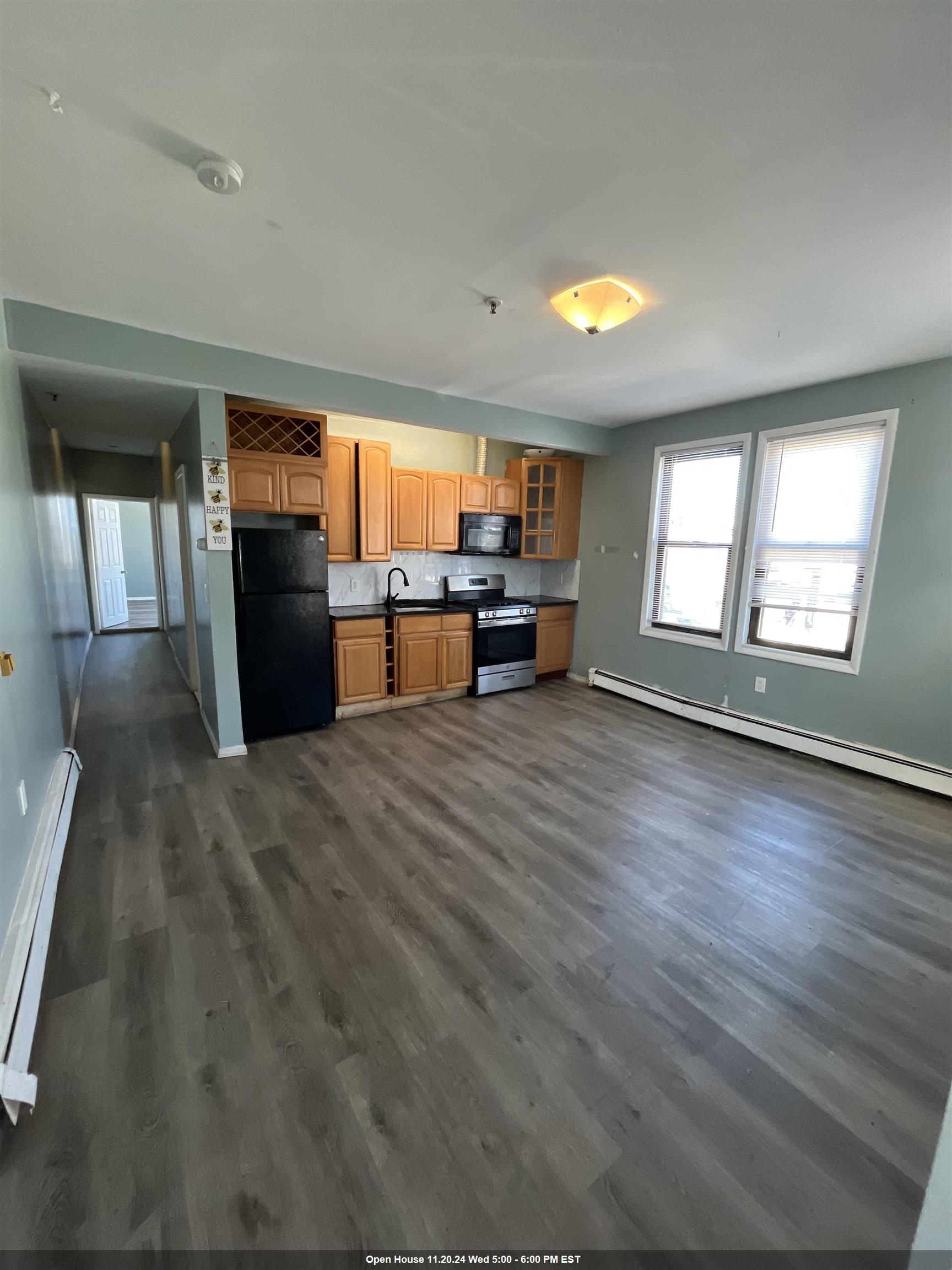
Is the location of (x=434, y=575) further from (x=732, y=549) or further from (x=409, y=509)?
(x=732, y=549)

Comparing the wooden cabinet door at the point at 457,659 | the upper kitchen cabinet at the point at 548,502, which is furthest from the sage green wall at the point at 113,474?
the upper kitchen cabinet at the point at 548,502

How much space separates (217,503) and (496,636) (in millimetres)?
2760

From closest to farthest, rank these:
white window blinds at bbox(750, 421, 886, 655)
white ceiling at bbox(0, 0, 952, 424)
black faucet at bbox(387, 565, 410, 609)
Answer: white ceiling at bbox(0, 0, 952, 424)
white window blinds at bbox(750, 421, 886, 655)
black faucet at bbox(387, 565, 410, 609)

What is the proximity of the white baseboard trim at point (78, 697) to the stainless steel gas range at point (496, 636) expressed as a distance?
328cm

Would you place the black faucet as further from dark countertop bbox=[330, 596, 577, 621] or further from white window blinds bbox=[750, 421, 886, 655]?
white window blinds bbox=[750, 421, 886, 655]

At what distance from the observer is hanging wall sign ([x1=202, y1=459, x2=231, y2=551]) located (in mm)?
3242

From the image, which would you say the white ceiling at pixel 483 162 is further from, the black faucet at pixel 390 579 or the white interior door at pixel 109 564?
the white interior door at pixel 109 564

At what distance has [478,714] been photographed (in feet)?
15.0

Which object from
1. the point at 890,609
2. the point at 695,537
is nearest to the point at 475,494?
the point at 695,537

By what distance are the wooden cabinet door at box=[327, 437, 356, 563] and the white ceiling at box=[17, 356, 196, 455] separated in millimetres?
1096

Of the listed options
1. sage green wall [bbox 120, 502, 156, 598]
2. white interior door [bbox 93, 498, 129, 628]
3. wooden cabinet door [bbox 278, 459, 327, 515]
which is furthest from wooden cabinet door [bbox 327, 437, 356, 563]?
sage green wall [bbox 120, 502, 156, 598]

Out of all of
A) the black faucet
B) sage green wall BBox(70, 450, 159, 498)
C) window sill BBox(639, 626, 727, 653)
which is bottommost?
window sill BBox(639, 626, 727, 653)

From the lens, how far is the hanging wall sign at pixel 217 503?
128 inches

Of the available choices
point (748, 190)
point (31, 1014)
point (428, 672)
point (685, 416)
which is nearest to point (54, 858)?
point (31, 1014)
